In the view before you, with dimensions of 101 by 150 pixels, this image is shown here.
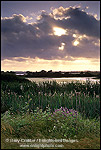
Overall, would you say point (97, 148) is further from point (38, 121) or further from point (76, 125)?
point (38, 121)

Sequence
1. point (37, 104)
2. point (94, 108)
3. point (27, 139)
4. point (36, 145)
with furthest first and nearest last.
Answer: point (37, 104), point (94, 108), point (27, 139), point (36, 145)

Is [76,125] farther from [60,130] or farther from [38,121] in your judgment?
[38,121]

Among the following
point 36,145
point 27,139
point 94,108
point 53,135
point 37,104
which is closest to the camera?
point 36,145

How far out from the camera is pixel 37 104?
9.37m

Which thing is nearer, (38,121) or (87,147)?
(87,147)

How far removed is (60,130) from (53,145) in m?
1.16

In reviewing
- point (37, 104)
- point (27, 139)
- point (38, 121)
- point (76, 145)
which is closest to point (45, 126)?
point (38, 121)

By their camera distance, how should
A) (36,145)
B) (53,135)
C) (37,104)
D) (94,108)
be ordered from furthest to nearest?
1. (37,104)
2. (94,108)
3. (53,135)
4. (36,145)

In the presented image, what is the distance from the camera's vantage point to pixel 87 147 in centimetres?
491

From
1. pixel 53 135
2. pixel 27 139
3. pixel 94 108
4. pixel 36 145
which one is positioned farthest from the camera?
pixel 94 108

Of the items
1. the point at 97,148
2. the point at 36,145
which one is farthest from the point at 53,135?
the point at 97,148

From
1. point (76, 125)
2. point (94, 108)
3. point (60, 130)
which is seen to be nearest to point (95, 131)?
point (76, 125)

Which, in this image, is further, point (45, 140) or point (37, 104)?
point (37, 104)

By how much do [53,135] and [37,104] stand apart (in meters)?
3.92
